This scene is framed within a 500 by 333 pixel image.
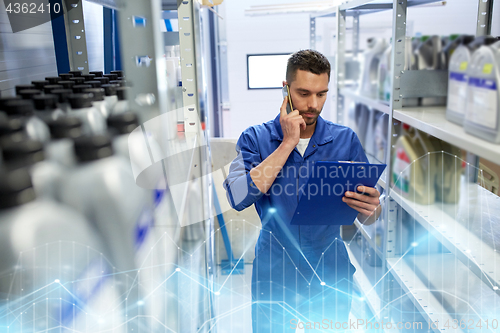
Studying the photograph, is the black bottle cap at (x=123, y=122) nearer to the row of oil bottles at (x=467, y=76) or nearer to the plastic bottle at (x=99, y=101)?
the plastic bottle at (x=99, y=101)

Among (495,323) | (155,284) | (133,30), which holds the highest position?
(133,30)

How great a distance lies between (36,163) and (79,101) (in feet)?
0.30

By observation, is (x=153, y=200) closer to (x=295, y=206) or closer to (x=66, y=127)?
(x=66, y=127)

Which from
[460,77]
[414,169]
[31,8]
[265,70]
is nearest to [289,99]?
[460,77]

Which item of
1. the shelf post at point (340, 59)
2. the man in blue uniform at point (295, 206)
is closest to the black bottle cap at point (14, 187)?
the man in blue uniform at point (295, 206)

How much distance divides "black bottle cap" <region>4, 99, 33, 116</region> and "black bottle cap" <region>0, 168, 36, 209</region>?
70 millimetres

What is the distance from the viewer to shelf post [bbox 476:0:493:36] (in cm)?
147

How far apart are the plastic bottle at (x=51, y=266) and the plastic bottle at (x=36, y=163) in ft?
0.04

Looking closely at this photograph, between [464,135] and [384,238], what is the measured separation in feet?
2.93

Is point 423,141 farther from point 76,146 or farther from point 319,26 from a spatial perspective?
point 319,26

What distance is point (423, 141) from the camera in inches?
62.8

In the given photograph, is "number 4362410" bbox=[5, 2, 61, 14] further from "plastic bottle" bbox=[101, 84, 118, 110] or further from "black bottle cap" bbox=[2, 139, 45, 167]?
"black bottle cap" bbox=[2, 139, 45, 167]

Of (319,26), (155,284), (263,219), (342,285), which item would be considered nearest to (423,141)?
(263,219)

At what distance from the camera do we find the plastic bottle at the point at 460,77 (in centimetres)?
101
